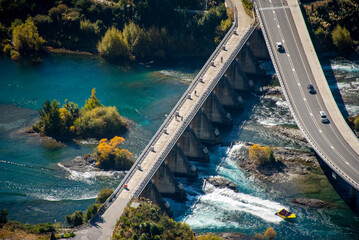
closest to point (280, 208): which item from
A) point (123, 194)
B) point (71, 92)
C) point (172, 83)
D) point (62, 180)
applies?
point (123, 194)

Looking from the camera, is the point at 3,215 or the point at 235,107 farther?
the point at 235,107

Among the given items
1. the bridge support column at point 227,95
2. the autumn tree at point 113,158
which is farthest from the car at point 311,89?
the autumn tree at point 113,158

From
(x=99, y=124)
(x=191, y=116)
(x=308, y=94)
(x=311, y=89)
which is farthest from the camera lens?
(x=99, y=124)

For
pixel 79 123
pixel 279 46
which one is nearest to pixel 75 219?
pixel 79 123

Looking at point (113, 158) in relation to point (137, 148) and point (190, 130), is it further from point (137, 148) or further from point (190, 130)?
point (190, 130)

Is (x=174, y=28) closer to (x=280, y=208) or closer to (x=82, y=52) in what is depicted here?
(x=82, y=52)

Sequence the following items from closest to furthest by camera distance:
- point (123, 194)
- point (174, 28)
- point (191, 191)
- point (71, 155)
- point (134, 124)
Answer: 1. point (123, 194)
2. point (191, 191)
3. point (71, 155)
4. point (134, 124)
5. point (174, 28)
